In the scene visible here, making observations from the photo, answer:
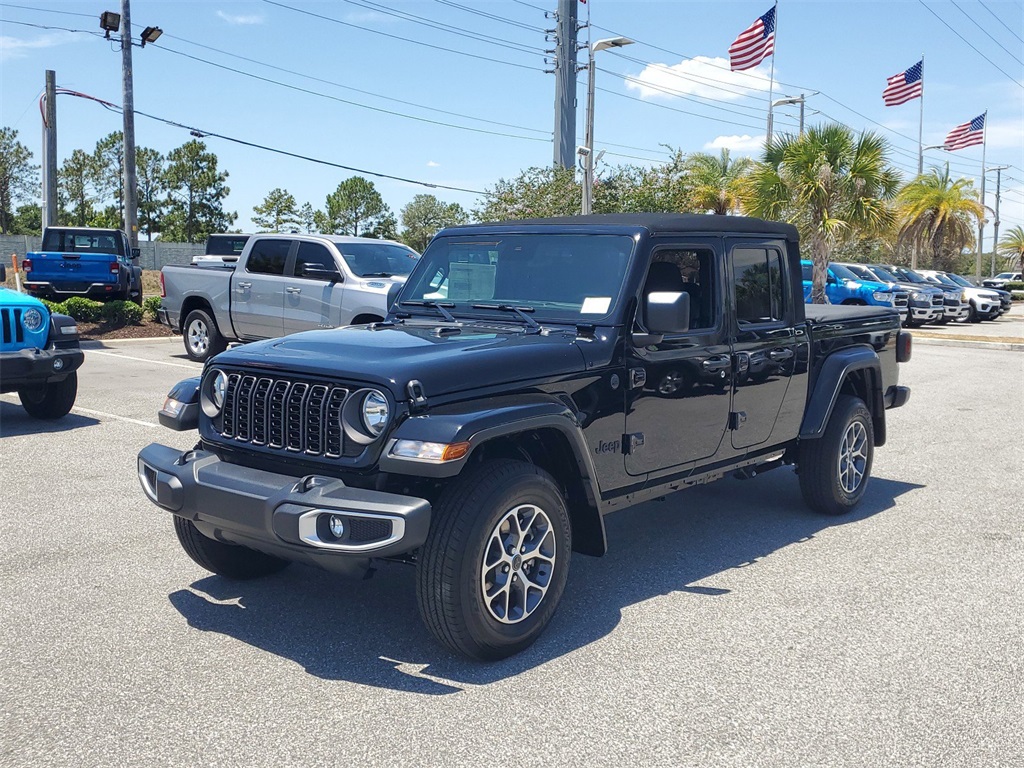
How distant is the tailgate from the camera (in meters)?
19.4

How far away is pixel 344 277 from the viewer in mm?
13016

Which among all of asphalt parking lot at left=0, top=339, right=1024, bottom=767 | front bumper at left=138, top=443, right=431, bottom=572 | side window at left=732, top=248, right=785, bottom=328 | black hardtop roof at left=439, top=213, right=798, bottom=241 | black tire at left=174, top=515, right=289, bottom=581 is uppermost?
black hardtop roof at left=439, top=213, right=798, bottom=241

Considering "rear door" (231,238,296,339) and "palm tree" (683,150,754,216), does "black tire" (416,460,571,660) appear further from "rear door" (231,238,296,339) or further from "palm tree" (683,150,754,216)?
"palm tree" (683,150,754,216)

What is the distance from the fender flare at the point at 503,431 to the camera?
12.7 feet

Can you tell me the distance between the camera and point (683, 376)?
518 cm

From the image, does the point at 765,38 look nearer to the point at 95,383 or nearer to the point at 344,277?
the point at 344,277

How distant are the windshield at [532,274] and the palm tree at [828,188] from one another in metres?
19.7

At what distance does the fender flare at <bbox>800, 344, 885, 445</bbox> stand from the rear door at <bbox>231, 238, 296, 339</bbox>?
8.86 meters

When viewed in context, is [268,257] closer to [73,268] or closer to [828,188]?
[73,268]

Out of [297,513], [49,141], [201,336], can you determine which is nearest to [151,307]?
[201,336]

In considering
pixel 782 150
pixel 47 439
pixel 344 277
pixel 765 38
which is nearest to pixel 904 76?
pixel 765 38

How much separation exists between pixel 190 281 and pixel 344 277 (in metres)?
3.29

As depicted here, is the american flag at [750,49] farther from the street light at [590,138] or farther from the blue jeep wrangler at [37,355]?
the blue jeep wrangler at [37,355]

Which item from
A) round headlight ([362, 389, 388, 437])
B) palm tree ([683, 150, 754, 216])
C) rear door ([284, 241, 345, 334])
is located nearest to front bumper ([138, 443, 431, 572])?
round headlight ([362, 389, 388, 437])
